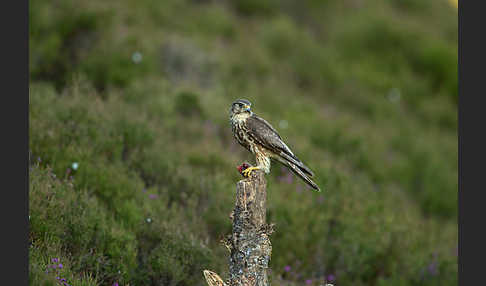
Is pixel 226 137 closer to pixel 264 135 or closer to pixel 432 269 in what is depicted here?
pixel 432 269

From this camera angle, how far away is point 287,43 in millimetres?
16906

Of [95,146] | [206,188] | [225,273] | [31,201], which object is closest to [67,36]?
Result: [95,146]

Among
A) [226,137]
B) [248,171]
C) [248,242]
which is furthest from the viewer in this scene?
[226,137]

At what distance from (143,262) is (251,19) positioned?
13.2 metres

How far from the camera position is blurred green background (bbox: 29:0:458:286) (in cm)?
627

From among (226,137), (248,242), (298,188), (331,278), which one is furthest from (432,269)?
(248,242)

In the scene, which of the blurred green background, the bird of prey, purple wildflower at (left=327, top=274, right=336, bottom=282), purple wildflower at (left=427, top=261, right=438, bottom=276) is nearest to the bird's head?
the bird of prey

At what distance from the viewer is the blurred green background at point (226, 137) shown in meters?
6.27

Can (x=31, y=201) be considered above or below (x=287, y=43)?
below

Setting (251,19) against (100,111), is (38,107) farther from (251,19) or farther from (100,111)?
(251,19)

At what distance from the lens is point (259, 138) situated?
5.09 meters

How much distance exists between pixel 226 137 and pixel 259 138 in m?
5.71

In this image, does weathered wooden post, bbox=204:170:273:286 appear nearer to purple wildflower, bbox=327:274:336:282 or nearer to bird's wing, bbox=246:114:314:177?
bird's wing, bbox=246:114:314:177

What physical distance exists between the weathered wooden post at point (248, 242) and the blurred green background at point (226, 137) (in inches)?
51.5
